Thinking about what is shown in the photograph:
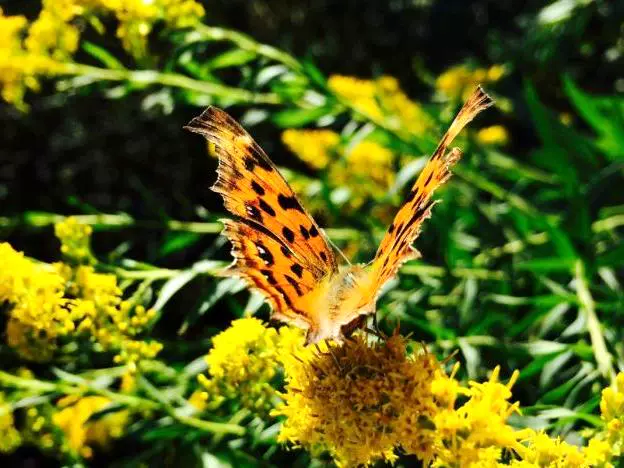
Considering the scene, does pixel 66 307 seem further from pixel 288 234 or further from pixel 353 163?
pixel 353 163

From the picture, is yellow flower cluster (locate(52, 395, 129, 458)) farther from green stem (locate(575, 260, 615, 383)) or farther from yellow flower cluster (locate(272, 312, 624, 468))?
green stem (locate(575, 260, 615, 383))

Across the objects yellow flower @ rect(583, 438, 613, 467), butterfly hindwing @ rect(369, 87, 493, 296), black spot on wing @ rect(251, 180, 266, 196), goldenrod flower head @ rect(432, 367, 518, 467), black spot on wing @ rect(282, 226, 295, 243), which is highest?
black spot on wing @ rect(251, 180, 266, 196)

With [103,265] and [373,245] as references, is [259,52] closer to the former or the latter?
[373,245]

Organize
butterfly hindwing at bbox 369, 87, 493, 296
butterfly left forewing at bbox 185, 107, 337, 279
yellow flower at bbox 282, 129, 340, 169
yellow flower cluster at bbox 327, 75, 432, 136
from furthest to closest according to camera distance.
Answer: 1. yellow flower cluster at bbox 327, 75, 432, 136
2. yellow flower at bbox 282, 129, 340, 169
3. butterfly left forewing at bbox 185, 107, 337, 279
4. butterfly hindwing at bbox 369, 87, 493, 296

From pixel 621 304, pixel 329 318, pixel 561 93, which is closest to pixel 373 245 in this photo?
pixel 621 304

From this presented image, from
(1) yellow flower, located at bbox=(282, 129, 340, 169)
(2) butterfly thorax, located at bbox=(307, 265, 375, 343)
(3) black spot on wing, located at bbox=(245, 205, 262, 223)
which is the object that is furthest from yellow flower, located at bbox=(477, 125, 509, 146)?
(3) black spot on wing, located at bbox=(245, 205, 262, 223)

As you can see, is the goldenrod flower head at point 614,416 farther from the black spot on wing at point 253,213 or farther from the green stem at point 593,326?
the black spot on wing at point 253,213

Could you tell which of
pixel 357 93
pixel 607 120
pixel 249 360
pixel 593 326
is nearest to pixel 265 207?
pixel 249 360

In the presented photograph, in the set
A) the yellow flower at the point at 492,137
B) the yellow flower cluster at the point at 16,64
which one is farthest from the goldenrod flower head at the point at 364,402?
the yellow flower at the point at 492,137
